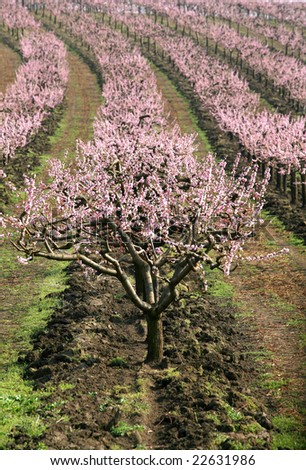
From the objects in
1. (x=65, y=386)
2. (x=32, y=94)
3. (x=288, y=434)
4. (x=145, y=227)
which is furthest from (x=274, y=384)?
(x=32, y=94)

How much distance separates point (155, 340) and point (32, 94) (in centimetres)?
5918

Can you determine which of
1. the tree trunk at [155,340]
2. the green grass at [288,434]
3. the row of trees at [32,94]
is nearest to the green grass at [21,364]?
the tree trunk at [155,340]

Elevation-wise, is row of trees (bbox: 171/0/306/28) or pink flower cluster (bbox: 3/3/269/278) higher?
pink flower cluster (bbox: 3/3/269/278)

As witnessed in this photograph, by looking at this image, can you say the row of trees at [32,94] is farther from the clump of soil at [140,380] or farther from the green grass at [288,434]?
the green grass at [288,434]

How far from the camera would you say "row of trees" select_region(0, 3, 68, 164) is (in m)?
55.4

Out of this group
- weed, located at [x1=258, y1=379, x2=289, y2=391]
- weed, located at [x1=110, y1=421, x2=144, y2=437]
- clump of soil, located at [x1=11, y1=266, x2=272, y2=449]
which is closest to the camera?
clump of soil, located at [x1=11, y1=266, x2=272, y2=449]

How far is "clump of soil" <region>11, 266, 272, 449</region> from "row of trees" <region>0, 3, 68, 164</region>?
93.1 feet

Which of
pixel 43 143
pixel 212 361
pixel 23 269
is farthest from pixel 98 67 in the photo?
pixel 212 361

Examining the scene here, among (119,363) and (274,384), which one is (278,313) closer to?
(274,384)

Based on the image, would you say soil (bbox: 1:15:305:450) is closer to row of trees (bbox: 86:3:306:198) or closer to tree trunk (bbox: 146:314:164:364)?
tree trunk (bbox: 146:314:164:364)

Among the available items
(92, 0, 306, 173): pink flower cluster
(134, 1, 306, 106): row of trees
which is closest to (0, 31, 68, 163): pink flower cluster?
(92, 0, 306, 173): pink flower cluster

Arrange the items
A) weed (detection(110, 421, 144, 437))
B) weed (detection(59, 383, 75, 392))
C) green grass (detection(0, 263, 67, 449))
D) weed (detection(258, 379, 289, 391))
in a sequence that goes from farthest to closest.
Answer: weed (detection(258, 379, 289, 391))
weed (detection(59, 383, 75, 392))
green grass (detection(0, 263, 67, 449))
weed (detection(110, 421, 144, 437))

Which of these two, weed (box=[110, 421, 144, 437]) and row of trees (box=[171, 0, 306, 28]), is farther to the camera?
row of trees (box=[171, 0, 306, 28])
